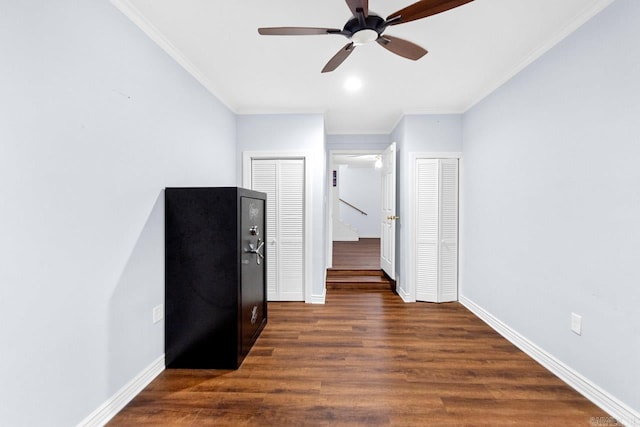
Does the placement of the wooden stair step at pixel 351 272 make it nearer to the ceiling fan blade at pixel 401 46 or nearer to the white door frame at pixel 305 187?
the white door frame at pixel 305 187

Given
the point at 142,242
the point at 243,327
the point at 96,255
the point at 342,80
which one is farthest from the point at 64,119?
the point at 342,80

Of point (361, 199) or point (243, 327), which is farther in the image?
point (361, 199)

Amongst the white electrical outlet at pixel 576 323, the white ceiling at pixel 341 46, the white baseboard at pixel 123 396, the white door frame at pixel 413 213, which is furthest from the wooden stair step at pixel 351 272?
the white baseboard at pixel 123 396

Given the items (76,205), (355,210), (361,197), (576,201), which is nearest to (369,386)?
(576,201)

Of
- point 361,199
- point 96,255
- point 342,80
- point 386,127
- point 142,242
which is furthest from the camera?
point 361,199

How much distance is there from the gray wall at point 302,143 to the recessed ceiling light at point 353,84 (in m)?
0.73

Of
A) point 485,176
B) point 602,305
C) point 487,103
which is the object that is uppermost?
point 487,103

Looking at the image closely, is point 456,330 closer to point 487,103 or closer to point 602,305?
point 602,305

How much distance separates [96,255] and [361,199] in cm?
882

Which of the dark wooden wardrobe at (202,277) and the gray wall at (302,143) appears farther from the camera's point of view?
the gray wall at (302,143)

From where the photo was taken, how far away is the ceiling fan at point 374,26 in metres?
1.49

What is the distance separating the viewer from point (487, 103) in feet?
10.5

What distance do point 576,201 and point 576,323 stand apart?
2.80ft

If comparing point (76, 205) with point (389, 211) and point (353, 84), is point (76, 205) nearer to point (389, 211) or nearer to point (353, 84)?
point (353, 84)
